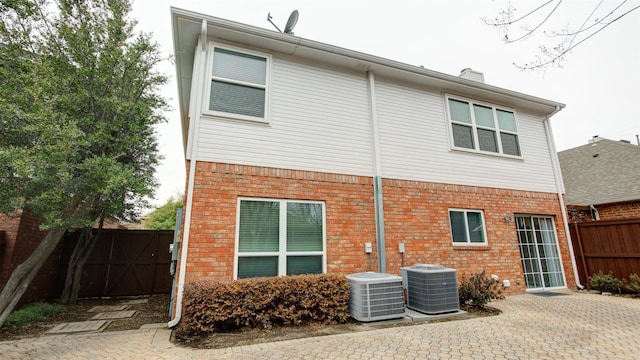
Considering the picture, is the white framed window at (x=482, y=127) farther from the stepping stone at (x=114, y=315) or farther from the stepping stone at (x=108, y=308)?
the stepping stone at (x=108, y=308)

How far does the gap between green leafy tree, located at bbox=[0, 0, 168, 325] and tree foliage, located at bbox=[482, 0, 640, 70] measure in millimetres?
6408

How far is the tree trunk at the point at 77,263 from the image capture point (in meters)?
7.79

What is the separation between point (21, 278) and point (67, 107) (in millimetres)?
3221

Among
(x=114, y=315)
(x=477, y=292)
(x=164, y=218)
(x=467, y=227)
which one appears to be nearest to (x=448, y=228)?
(x=467, y=227)

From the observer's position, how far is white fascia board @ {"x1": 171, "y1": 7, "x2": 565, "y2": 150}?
19.9 feet

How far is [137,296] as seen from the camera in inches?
354

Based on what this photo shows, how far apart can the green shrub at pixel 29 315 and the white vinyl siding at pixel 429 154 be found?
7.77 metres

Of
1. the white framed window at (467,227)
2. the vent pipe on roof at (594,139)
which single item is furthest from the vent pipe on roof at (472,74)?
the vent pipe on roof at (594,139)

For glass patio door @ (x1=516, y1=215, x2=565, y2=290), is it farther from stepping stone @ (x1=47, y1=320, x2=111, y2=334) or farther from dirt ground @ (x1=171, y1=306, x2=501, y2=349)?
stepping stone @ (x1=47, y1=320, x2=111, y2=334)

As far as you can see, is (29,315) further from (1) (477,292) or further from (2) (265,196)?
(1) (477,292)

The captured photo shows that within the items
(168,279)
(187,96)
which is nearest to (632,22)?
(187,96)

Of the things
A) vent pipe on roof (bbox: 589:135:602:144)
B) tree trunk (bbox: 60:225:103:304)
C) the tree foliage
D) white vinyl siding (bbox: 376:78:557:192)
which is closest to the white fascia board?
white vinyl siding (bbox: 376:78:557:192)

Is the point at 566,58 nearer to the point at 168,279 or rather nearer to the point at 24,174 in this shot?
the point at 24,174

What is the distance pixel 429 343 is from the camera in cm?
402
